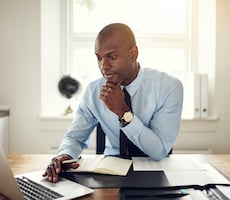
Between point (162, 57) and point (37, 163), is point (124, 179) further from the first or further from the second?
point (162, 57)

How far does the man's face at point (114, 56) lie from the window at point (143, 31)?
1586 mm

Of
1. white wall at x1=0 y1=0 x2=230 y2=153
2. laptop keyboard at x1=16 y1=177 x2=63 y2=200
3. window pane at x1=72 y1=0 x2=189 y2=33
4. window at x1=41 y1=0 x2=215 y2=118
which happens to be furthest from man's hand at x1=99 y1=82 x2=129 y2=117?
window pane at x1=72 y1=0 x2=189 y2=33

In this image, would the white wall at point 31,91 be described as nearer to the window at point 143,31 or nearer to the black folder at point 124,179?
the window at point 143,31

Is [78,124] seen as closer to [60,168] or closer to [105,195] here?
[60,168]

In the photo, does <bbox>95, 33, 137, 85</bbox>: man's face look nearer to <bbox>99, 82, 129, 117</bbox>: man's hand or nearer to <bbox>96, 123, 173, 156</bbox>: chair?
<bbox>99, 82, 129, 117</bbox>: man's hand

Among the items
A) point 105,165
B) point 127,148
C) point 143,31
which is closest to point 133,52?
point 127,148

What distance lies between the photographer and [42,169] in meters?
1.36

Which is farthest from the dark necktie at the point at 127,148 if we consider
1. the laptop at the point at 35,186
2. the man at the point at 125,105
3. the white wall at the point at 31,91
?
the white wall at the point at 31,91

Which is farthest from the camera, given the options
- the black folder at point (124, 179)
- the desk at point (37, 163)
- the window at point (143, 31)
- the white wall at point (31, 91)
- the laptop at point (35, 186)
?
the window at point (143, 31)

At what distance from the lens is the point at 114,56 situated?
149 centimetres

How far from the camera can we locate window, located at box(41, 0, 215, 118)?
123 inches

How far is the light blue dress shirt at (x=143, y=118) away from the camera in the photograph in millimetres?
1438

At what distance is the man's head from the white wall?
1352 millimetres

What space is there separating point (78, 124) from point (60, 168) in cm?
40
